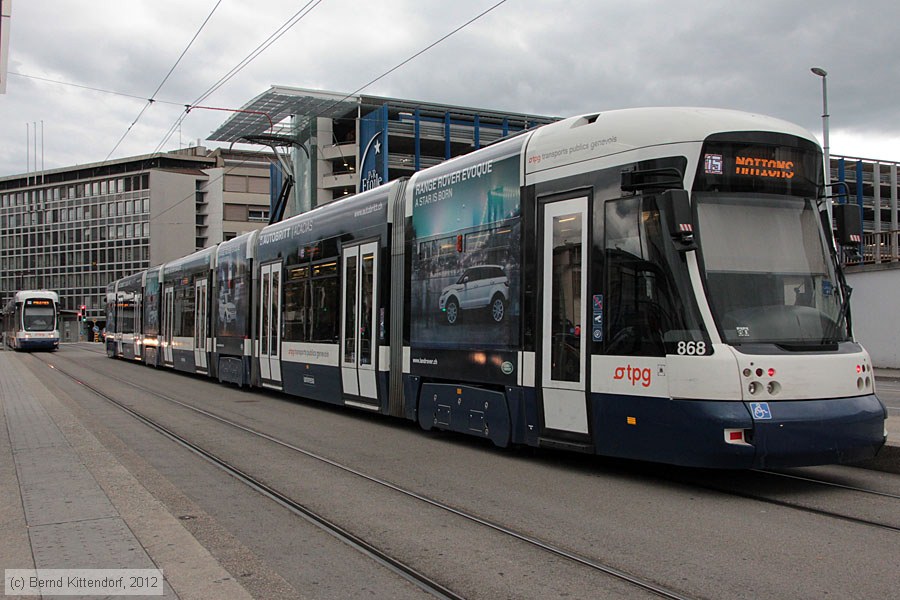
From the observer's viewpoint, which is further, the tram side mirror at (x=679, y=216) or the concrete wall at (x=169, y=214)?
the concrete wall at (x=169, y=214)

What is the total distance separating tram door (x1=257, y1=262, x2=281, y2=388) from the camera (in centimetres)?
1634

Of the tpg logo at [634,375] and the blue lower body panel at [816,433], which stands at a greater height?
the tpg logo at [634,375]

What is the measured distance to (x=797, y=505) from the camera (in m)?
6.80

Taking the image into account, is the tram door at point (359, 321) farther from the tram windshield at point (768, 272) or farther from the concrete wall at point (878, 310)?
the concrete wall at point (878, 310)

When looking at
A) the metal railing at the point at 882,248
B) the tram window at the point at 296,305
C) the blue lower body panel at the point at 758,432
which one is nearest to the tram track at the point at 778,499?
the blue lower body panel at the point at 758,432

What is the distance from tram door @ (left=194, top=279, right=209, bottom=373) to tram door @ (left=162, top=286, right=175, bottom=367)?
9.69 ft

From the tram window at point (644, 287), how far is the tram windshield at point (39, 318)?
48458 mm

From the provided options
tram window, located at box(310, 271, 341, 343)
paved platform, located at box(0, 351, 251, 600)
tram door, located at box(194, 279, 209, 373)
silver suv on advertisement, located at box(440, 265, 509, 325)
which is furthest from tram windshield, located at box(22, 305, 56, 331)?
silver suv on advertisement, located at box(440, 265, 509, 325)

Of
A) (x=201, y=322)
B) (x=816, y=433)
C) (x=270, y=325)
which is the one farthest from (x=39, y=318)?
(x=816, y=433)

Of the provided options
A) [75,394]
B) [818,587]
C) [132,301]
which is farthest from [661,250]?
[132,301]

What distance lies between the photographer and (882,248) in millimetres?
27125

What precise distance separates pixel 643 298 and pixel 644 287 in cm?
10

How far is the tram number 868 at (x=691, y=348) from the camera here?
23.1 feet

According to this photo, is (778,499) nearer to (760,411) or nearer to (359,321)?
(760,411)
